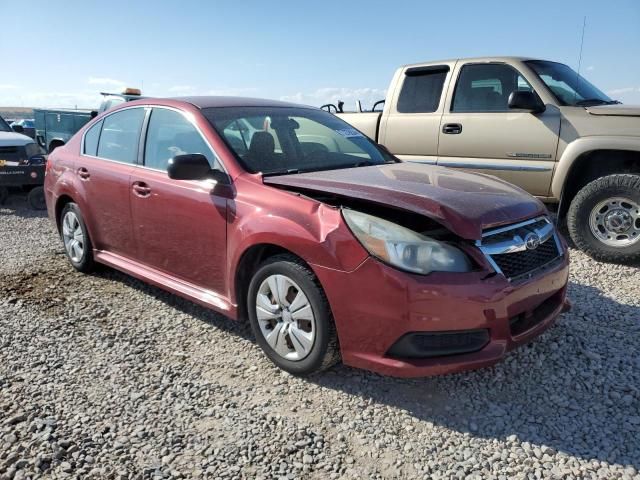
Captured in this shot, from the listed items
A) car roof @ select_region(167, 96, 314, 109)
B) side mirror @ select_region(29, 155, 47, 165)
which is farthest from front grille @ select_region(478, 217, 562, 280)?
side mirror @ select_region(29, 155, 47, 165)

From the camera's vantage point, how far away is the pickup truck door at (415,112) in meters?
6.20

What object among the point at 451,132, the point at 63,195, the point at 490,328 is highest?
the point at 451,132

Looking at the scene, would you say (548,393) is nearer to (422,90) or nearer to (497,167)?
(497,167)

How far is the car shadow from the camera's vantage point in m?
2.64

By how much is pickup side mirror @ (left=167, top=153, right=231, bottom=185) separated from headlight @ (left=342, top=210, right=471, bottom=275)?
1.08 m

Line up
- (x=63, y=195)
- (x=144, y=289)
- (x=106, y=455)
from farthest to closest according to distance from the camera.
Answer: (x=63, y=195), (x=144, y=289), (x=106, y=455)

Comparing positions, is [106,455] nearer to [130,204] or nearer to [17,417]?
[17,417]

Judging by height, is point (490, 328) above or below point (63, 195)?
below

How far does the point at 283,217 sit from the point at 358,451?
1.30 m

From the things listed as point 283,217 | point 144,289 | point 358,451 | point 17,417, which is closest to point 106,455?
point 17,417

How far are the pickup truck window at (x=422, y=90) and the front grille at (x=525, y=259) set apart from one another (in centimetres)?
336

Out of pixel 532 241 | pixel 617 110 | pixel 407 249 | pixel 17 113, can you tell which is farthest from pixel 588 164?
pixel 17 113

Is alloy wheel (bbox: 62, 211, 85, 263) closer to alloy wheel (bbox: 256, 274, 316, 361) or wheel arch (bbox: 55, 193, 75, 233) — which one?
wheel arch (bbox: 55, 193, 75, 233)

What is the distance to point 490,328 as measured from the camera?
2.75m
